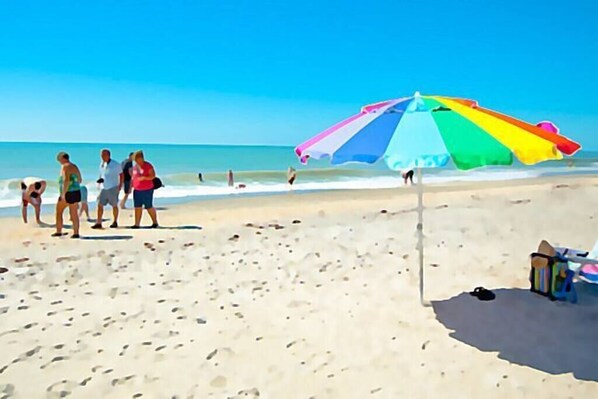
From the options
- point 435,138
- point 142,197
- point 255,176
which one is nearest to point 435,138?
point 435,138

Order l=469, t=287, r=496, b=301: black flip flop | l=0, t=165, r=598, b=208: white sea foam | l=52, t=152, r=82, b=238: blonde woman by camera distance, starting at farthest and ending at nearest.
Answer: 1. l=0, t=165, r=598, b=208: white sea foam
2. l=52, t=152, r=82, b=238: blonde woman
3. l=469, t=287, r=496, b=301: black flip flop

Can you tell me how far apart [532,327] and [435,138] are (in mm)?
1996

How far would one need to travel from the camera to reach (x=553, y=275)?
502 cm

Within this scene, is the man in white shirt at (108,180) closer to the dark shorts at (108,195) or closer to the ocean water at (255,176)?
the dark shorts at (108,195)

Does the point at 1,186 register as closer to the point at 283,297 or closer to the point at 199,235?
the point at 199,235

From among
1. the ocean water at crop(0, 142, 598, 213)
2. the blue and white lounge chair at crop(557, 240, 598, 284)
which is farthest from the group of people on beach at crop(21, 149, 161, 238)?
the blue and white lounge chair at crop(557, 240, 598, 284)

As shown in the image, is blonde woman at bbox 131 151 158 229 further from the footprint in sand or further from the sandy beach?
the footprint in sand

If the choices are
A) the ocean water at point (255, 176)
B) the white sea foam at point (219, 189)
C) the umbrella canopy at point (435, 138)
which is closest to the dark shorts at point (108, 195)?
the ocean water at point (255, 176)

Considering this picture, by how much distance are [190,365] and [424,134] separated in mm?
2417

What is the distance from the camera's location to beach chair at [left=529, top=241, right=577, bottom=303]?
4.98 meters

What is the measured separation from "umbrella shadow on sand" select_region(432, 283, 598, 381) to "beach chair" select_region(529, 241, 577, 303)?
0.10 meters

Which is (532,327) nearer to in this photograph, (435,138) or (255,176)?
(435,138)

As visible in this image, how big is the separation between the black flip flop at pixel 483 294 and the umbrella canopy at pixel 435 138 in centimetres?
178

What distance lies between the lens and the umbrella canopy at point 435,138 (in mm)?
3467
